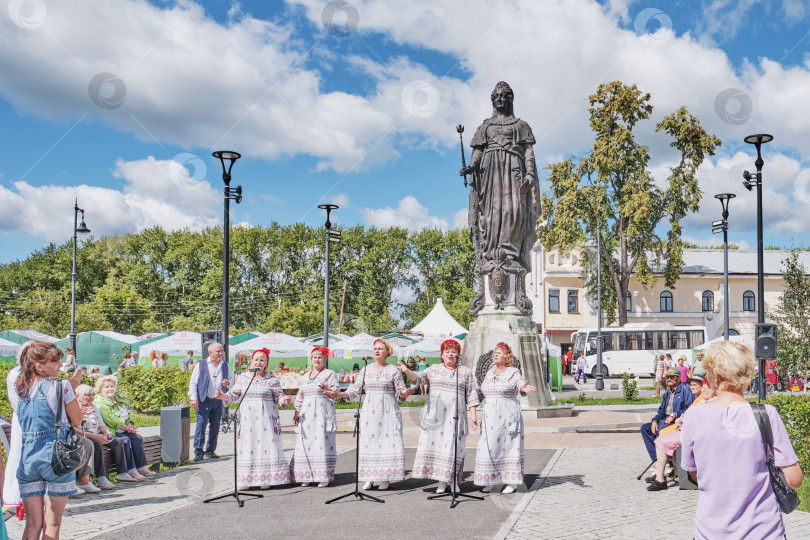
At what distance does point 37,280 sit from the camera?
216 ft

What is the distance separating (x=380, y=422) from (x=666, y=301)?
47653 mm

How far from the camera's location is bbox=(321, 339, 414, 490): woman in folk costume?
8148mm

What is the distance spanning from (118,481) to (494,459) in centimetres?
477

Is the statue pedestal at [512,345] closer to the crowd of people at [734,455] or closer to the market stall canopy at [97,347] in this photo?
the crowd of people at [734,455]

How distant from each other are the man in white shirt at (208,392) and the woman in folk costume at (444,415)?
388cm

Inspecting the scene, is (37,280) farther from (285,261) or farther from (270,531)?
(270,531)

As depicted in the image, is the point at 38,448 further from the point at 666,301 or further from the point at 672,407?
the point at 666,301

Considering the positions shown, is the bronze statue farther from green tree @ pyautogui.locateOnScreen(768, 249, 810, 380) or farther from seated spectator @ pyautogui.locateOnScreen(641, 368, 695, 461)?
green tree @ pyautogui.locateOnScreen(768, 249, 810, 380)

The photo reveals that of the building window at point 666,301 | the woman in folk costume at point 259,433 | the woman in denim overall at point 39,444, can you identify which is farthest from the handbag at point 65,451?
the building window at point 666,301

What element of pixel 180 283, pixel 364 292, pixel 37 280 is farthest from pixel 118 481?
pixel 37 280

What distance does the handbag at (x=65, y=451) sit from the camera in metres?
5.04

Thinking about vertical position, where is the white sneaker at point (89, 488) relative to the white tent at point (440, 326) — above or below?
below

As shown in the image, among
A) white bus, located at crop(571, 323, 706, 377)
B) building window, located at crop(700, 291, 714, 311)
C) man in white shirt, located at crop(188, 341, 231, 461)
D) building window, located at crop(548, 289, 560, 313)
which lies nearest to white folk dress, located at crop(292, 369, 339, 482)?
man in white shirt, located at crop(188, 341, 231, 461)

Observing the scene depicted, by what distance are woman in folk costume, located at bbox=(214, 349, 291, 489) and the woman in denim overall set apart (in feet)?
10.3
